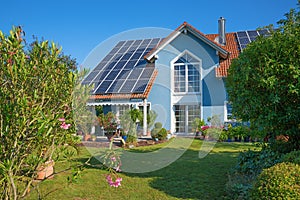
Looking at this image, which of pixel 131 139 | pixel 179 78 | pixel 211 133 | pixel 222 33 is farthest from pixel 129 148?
pixel 222 33

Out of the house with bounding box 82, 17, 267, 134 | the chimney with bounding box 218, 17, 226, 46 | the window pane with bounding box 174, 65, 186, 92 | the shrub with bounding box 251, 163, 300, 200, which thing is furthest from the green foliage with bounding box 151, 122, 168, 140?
the shrub with bounding box 251, 163, 300, 200

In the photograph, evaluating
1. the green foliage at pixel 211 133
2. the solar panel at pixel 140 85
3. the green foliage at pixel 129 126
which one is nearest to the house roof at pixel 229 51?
the green foliage at pixel 211 133

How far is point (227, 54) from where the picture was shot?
2006 cm

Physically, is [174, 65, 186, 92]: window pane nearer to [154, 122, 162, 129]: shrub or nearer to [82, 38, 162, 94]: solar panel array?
[82, 38, 162, 94]: solar panel array

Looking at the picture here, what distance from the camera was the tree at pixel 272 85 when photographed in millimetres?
7598

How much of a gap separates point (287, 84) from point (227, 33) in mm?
19327

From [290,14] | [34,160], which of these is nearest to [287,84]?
[290,14]

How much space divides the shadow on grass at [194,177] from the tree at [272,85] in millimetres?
2200

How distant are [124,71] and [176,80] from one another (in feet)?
13.8

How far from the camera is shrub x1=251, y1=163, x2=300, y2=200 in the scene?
483 cm

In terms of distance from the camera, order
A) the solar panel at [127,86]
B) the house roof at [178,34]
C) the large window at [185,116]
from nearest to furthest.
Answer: the solar panel at [127,86], the house roof at [178,34], the large window at [185,116]

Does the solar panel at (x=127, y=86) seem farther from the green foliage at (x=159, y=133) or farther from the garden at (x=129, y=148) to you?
the garden at (x=129, y=148)

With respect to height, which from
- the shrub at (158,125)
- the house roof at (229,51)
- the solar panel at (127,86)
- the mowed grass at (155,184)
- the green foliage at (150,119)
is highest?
the house roof at (229,51)

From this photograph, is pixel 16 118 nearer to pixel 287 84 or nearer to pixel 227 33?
pixel 287 84
